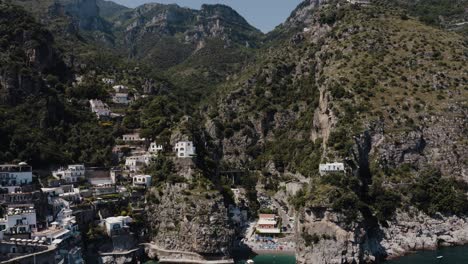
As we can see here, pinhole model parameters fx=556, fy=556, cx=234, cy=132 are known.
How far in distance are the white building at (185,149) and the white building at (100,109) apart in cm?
1929

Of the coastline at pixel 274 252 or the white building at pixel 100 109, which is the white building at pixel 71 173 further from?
the coastline at pixel 274 252

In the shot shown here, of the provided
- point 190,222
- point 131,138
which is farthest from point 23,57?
point 190,222

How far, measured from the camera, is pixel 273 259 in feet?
233

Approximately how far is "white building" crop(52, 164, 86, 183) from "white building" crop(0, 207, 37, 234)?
1397 cm

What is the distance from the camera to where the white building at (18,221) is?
55.3 metres

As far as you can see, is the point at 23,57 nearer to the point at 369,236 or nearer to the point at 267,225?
the point at 267,225

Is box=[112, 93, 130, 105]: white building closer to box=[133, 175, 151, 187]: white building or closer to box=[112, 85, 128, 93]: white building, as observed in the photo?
box=[112, 85, 128, 93]: white building

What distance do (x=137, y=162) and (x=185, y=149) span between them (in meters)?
7.38

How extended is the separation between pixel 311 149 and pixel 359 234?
34.6 m

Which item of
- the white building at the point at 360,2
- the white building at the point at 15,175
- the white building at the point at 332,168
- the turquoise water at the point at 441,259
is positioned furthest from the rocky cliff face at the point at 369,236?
the white building at the point at 360,2

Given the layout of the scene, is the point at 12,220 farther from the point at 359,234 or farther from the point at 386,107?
the point at 386,107

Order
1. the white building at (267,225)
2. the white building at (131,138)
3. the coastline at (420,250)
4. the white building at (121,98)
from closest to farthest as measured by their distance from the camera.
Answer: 1. the coastline at (420,250)
2. the white building at (267,225)
3. the white building at (131,138)
4. the white building at (121,98)

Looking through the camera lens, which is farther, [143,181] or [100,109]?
[100,109]

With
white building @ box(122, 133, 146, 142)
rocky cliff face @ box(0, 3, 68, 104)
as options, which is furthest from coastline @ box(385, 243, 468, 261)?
rocky cliff face @ box(0, 3, 68, 104)
